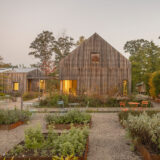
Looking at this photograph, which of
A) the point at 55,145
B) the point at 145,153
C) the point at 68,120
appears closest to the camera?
the point at 145,153

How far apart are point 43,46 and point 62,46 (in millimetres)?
4996

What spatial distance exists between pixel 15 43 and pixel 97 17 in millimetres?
16702

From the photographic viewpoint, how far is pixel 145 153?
419 centimetres

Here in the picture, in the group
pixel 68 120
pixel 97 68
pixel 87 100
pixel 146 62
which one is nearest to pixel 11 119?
pixel 68 120

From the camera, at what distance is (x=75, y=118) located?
7.41m

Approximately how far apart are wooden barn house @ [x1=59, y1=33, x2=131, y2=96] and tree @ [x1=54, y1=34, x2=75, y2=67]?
63.4 ft

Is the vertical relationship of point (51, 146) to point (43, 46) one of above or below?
below

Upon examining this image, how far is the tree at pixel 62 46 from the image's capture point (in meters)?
37.2

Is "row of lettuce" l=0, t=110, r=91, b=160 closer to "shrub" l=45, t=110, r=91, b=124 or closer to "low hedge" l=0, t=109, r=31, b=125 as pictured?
"shrub" l=45, t=110, r=91, b=124

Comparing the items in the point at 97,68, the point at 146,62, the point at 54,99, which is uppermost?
the point at 146,62

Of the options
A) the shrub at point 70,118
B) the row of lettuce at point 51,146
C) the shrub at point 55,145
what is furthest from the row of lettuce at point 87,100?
the shrub at point 55,145

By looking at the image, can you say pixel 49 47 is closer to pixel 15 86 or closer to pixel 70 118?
pixel 15 86

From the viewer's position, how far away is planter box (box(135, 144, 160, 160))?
12.7 ft

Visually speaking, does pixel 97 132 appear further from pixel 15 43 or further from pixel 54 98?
pixel 15 43
